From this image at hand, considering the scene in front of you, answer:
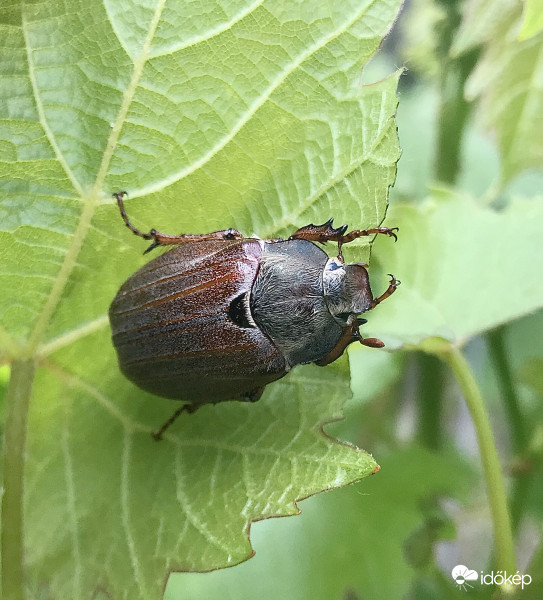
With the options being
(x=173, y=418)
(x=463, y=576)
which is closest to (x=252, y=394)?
(x=173, y=418)

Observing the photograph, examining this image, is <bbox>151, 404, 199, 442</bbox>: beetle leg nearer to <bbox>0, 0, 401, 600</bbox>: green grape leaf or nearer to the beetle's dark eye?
<bbox>0, 0, 401, 600</bbox>: green grape leaf

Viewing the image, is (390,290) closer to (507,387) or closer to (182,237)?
(182,237)

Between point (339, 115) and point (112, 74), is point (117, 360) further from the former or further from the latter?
point (339, 115)

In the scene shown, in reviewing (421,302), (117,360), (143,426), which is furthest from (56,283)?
(421,302)

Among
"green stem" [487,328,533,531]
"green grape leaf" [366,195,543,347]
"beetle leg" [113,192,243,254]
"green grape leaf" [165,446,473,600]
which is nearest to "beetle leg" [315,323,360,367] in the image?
"green grape leaf" [366,195,543,347]

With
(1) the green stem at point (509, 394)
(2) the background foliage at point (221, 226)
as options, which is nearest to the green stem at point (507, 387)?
(1) the green stem at point (509, 394)

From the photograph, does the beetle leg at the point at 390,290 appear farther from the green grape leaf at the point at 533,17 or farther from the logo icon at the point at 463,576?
the logo icon at the point at 463,576
